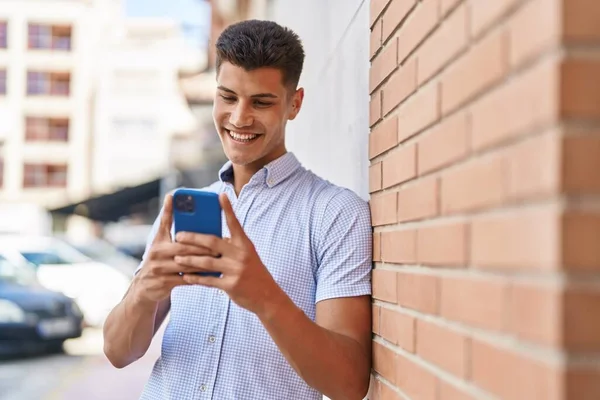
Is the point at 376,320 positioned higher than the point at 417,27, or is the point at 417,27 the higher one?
the point at 417,27

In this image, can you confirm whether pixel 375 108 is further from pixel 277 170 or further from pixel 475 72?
pixel 475 72

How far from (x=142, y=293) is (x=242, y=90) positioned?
2.00 feet

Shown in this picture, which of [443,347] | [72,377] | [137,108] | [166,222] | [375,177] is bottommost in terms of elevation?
[72,377]

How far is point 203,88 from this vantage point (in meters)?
21.6

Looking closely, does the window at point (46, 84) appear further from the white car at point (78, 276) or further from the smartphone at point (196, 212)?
the smartphone at point (196, 212)

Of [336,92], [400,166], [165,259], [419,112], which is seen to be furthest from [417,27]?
[336,92]

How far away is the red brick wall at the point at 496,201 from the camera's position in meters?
0.88

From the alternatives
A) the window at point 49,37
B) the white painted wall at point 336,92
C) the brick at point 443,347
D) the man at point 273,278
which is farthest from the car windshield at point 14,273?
the window at point 49,37

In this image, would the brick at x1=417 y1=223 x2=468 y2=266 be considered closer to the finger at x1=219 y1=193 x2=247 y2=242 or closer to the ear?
the finger at x1=219 y1=193 x2=247 y2=242

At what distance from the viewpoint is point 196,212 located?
175 cm

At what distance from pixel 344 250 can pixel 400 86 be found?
1.63ft

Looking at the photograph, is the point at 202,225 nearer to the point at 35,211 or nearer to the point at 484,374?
→ the point at 484,374

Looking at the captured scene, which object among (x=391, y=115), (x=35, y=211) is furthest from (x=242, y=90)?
(x=35, y=211)

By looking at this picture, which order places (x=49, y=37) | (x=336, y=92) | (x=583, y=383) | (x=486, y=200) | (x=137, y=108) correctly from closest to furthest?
(x=583, y=383)
(x=486, y=200)
(x=336, y=92)
(x=137, y=108)
(x=49, y=37)
